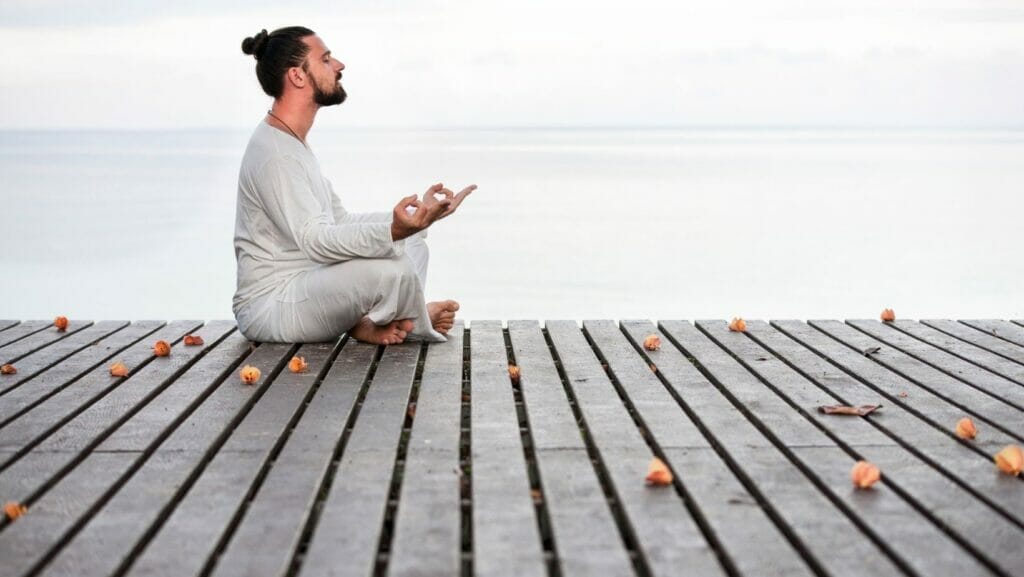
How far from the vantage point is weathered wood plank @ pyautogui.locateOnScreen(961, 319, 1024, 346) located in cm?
455

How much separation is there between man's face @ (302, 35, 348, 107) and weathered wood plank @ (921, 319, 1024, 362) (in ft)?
8.43

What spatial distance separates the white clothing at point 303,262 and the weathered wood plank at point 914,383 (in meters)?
1.49

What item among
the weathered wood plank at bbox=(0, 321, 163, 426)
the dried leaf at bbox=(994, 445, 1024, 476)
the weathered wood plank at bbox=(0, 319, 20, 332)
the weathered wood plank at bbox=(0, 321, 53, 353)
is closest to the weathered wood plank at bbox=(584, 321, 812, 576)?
the dried leaf at bbox=(994, 445, 1024, 476)

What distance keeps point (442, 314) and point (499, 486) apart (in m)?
1.94

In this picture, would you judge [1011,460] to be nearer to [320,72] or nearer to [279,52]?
[320,72]

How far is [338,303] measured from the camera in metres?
4.16

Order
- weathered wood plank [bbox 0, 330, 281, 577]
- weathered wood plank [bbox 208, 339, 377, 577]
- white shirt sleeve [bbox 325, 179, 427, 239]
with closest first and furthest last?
weathered wood plank [bbox 208, 339, 377, 577]
weathered wood plank [bbox 0, 330, 281, 577]
white shirt sleeve [bbox 325, 179, 427, 239]

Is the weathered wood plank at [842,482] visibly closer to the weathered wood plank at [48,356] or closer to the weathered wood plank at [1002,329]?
the weathered wood plank at [1002,329]

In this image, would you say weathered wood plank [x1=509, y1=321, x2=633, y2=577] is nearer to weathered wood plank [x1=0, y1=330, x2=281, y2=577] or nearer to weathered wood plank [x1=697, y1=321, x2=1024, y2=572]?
weathered wood plank [x1=697, y1=321, x2=1024, y2=572]

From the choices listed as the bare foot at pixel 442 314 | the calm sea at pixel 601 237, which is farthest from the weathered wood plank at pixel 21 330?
the calm sea at pixel 601 237

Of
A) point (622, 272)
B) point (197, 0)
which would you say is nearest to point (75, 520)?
Answer: point (622, 272)

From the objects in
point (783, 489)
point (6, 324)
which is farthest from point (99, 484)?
point (6, 324)

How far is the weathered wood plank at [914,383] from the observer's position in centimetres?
320

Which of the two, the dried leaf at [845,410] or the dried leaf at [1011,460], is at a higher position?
the dried leaf at [1011,460]
